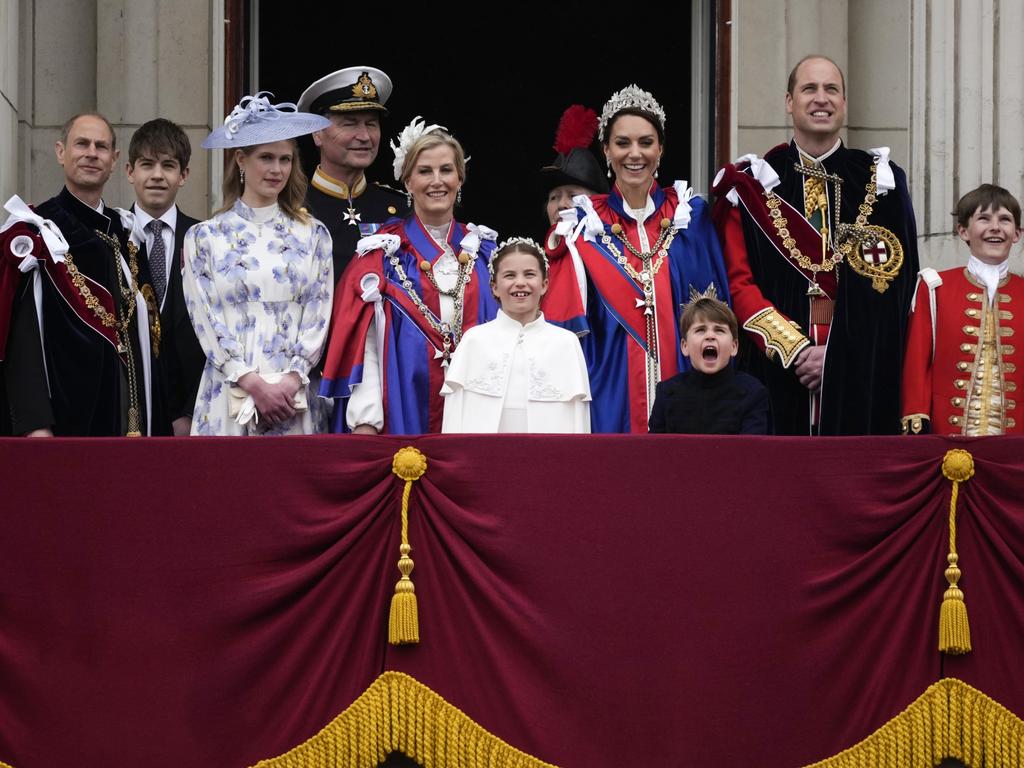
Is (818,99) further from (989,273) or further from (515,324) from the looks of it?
(515,324)

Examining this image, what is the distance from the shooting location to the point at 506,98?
1314cm

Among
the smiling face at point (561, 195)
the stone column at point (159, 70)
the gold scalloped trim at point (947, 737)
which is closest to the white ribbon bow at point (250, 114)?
the smiling face at point (561, 195)

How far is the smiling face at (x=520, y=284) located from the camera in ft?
20.7

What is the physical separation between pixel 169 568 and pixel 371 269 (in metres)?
1.53

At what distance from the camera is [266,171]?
6.61 metres

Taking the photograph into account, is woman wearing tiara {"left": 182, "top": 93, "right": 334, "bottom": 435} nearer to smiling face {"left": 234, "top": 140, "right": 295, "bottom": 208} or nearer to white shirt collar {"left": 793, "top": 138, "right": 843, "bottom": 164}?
smiling face {"left": 234, "top": 140, "right": 295, "bottom": 208}

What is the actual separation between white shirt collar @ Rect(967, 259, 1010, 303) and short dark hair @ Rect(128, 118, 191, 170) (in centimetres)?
301

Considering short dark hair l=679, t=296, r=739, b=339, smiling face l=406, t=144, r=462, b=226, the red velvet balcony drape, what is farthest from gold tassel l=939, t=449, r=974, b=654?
smiling face l=406, t=144, r=462, b=226

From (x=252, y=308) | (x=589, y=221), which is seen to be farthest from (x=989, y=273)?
(x=252, y=308)

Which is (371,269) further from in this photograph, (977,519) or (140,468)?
(977,519)

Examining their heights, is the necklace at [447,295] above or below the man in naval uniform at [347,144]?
below

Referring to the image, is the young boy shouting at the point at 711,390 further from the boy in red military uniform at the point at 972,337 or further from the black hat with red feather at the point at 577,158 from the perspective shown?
the black hat with red feather at the point at 577,158

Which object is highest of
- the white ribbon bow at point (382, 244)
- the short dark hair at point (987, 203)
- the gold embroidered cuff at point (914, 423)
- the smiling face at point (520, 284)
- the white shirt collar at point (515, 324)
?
the short dark hair at point (987, 203)

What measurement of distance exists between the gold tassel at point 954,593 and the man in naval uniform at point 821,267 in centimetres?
88
